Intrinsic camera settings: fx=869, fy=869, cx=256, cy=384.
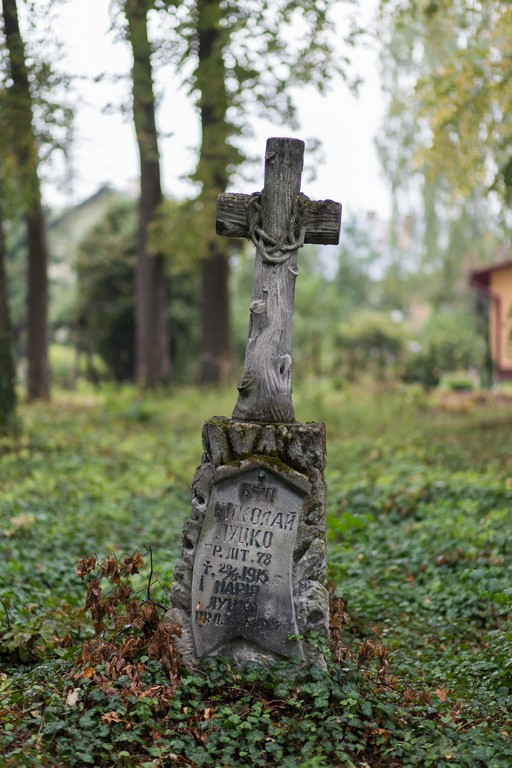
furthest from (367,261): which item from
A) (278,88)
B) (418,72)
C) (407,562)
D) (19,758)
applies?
(19,758)

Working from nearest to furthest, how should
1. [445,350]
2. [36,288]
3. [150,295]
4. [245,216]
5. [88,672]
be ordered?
1. [88,672]
2. [245,216]
3. [36,288]
4. [150,295]
5. [445,350]

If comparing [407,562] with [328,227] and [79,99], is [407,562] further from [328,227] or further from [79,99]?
[79,99]

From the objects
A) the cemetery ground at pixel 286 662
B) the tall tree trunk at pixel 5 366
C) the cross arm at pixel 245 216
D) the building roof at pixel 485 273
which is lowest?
the cemetery ground at pixel 286 662

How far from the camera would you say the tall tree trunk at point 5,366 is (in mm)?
12609

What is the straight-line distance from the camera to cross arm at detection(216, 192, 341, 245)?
5.15 m

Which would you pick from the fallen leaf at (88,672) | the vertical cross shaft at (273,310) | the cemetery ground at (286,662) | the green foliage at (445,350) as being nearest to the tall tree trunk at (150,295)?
the green foliage at (445,350)

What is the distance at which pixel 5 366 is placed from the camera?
12734 millimetres

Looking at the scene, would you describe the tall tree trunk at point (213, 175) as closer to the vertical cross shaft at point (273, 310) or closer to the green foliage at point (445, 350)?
the green foliage at point (445, 350)

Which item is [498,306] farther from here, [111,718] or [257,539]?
[111,718]

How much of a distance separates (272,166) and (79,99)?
8592 mm

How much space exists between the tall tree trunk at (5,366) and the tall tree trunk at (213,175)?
411 centimetres

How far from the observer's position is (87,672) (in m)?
4.38

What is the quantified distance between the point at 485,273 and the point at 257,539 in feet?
73.7

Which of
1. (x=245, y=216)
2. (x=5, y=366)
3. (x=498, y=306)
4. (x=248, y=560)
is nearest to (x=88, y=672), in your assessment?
(x=248, y=560)
